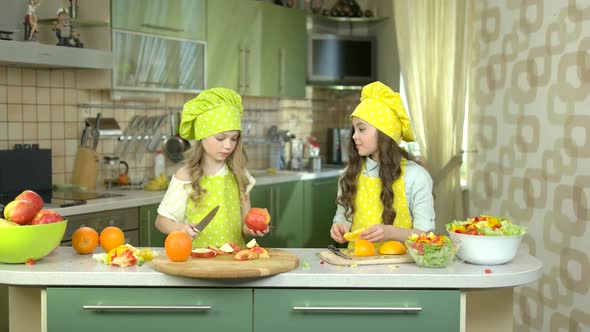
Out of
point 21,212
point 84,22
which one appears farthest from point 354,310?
point 84,22

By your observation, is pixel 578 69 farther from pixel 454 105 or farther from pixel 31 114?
pixel 31 114

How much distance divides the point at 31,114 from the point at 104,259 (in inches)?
84.3

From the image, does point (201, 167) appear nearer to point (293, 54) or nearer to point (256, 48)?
point (256, 48)

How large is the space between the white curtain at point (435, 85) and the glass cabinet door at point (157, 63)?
4.30 feet

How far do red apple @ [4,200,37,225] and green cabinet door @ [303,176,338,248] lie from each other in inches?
129

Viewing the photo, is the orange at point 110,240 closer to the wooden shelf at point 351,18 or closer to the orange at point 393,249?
the orange at point 393,249

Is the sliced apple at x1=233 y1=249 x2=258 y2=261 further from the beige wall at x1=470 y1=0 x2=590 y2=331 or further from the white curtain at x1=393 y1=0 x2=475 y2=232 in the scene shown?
the white curtain at x1=393 y1=0 x2=475 y2=232

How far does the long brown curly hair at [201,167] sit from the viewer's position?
2.77 meters

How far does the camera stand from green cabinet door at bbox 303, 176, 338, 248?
545 centimetres

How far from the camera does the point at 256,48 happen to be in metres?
5.23

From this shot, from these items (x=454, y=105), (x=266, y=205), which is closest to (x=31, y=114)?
(x=266, y=205)

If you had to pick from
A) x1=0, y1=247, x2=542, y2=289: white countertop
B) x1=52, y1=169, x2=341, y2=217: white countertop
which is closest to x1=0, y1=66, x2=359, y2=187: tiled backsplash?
x1=52, y1=169, x2=341, y2=217: white countertop

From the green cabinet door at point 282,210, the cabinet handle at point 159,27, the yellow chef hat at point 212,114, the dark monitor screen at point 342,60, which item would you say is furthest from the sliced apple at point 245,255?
the dark monitor screen at point 342,60

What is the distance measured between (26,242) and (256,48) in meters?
3.27
